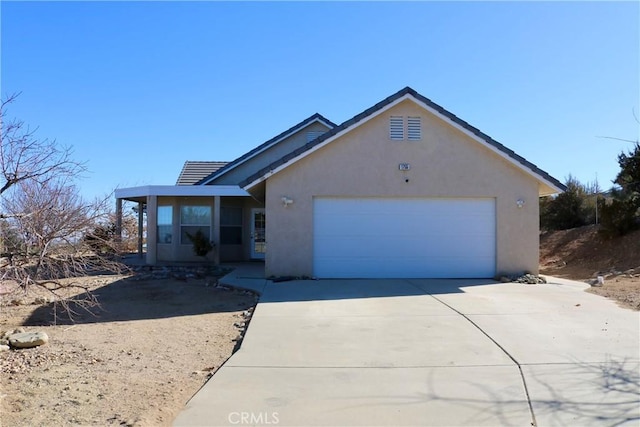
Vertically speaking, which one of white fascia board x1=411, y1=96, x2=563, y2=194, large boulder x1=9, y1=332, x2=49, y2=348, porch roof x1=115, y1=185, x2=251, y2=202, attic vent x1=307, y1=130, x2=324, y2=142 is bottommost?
large boulder x1=9, y1=332, x2=49, y2=348

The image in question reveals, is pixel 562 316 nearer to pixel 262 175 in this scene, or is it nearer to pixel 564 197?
pixel 262 175

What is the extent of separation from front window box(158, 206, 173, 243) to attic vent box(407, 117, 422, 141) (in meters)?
10.3

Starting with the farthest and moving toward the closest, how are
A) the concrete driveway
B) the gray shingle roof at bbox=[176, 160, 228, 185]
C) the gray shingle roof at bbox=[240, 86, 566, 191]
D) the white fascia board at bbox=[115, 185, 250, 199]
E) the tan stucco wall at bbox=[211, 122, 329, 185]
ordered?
the gray shingle roof at bbox=[176, 160, 228, 185] → the tan stucco wall at bbox=[211, 122, 329, 185] → the white fascia board at bbox=[115, 185, 250, 199] → the gray shingle roof at bbox=[240, 86, 566, 191] → the concrete driveway

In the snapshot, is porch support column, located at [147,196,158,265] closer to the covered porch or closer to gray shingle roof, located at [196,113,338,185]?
the covered porch

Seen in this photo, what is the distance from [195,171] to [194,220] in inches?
182

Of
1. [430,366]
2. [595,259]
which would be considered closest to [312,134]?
[595,259]

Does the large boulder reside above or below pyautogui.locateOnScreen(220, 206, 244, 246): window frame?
below

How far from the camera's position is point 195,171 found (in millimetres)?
23172

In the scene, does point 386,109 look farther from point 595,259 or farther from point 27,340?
point 595,259

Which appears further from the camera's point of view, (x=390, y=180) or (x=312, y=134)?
(x=312, y=134)

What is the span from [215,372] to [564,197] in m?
23.8

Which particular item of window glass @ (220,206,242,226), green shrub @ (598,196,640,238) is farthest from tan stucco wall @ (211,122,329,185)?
green shrub @ (598,196,640,238)

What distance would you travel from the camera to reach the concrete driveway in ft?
14.8

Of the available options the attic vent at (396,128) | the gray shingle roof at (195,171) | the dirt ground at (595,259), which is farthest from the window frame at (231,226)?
the dirt ground at (595,259)
